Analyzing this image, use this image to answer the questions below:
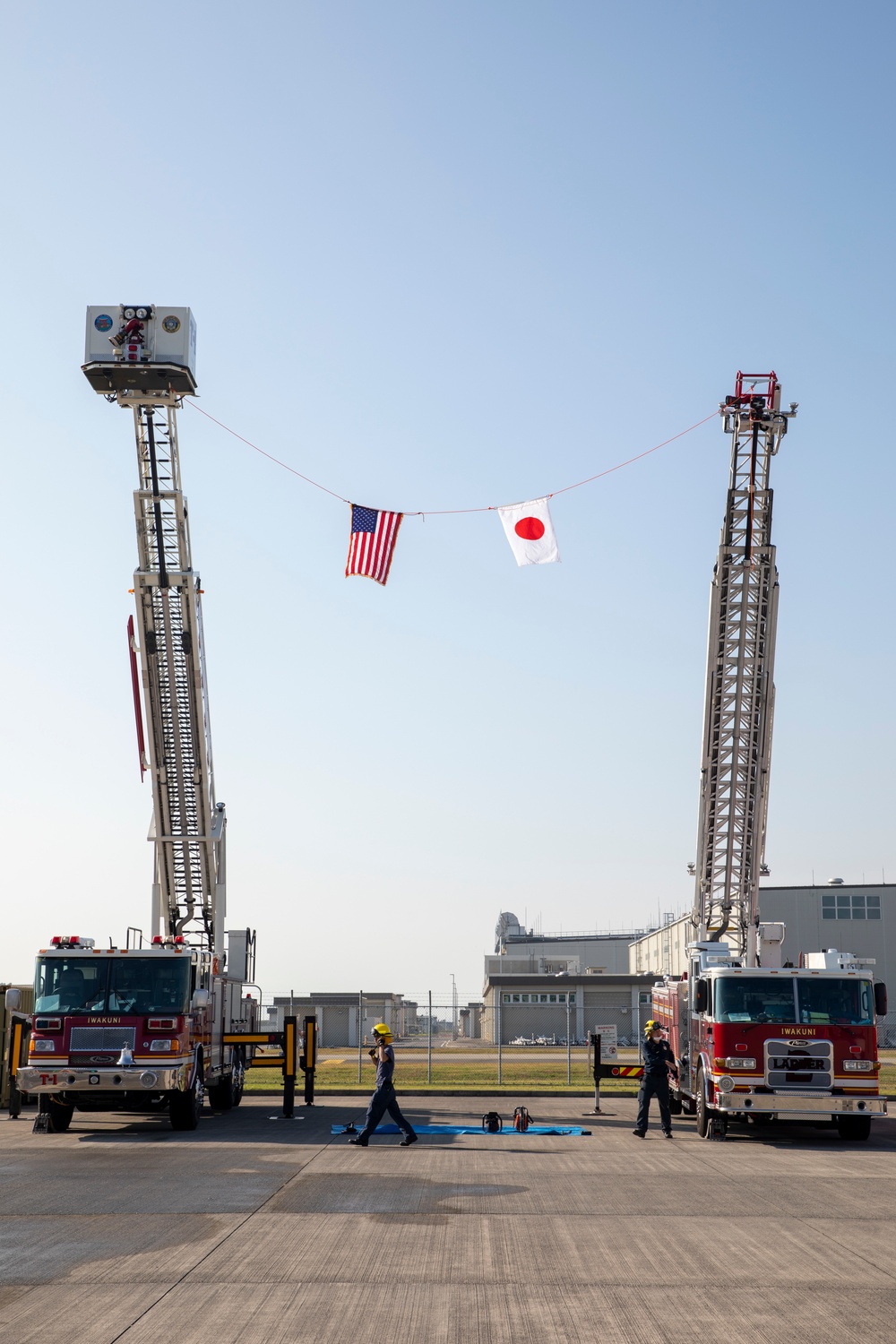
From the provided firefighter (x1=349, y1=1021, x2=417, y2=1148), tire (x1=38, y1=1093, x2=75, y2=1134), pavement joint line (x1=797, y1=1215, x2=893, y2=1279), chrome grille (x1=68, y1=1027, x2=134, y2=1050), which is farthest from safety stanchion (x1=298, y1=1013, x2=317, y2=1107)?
pavement joint line (x1=797, y1=1215, x2=893, y2=1279)

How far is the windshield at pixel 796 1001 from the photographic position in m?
18.3

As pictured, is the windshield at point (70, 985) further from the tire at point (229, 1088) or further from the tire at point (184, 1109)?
the tire at point (229, 1088)

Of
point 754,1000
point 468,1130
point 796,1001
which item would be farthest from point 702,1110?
point 468,1130

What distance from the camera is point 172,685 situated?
23906mm

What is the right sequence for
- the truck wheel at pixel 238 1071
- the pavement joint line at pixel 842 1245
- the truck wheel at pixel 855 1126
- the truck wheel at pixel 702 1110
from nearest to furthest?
1. the pavement joint line at pixel 842 1245
2. the truck wheel at pixel 855 1126
3. the truck wheel at pixel 702 1110
4. the truck wheel at pixel 238 1071

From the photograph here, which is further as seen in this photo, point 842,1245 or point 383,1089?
point 383,1089

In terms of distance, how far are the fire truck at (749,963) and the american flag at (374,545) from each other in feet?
19.1

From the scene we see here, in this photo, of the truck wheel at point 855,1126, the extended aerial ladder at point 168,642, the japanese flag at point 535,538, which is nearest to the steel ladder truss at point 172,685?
the extended aerial ladder at point 168,642

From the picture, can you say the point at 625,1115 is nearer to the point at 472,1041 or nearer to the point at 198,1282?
the point at 198,1282

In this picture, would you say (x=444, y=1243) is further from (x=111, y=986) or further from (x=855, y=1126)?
(x=855, y=1126)

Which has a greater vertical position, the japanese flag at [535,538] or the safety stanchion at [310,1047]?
the japanese flag at [535,538]

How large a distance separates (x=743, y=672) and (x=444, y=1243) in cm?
1408

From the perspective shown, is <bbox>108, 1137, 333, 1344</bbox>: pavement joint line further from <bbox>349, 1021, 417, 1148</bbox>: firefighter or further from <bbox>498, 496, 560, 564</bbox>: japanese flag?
<bbox>498, 496, 560, 564</bbox>: japanese flag

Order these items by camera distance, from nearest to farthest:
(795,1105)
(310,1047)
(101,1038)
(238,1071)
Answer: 1. (795,1105)
2. (101,1038)
3. (310,1047)
4. (238,1071)
